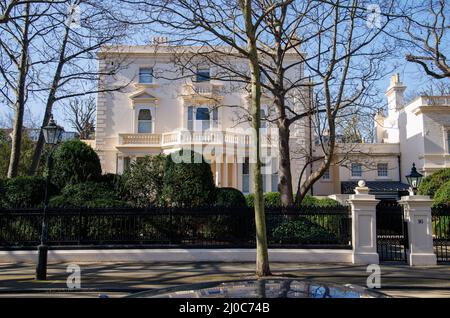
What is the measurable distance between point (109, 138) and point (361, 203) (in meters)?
→ 24.2

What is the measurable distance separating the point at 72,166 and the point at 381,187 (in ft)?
81.0

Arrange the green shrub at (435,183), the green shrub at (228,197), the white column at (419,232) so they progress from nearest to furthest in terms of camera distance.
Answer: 1. the white column at (419,232)
2. the green shrub at (228,197)
3. the green shrub at (435,183)

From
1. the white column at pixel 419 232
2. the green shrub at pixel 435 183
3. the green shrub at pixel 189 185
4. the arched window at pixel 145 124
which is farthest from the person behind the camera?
the arched window at pixel 145 124

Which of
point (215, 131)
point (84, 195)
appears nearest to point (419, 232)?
point (84, 195)

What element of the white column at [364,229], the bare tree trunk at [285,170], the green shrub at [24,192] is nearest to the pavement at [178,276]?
the white column at [364,229]

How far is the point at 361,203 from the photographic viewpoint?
47.3ft

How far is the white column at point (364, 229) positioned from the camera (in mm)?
14203

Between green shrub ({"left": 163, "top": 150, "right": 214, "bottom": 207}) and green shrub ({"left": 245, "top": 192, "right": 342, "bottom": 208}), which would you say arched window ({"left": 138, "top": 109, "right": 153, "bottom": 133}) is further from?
green shrub ({"left": 163, "top": 150, "right": 214, "bottom": 207})

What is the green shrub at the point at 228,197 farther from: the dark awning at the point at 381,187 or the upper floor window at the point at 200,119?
the dark awning at the point at 381,187

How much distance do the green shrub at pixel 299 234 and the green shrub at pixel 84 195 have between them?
618 cm

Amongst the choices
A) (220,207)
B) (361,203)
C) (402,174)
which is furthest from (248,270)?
(402,174)

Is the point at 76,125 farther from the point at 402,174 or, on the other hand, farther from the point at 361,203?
the point at 361,203

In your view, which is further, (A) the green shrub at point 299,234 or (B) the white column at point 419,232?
(A) the green shrub at point 299,234

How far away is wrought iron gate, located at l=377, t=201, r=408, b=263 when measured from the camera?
585 inches
